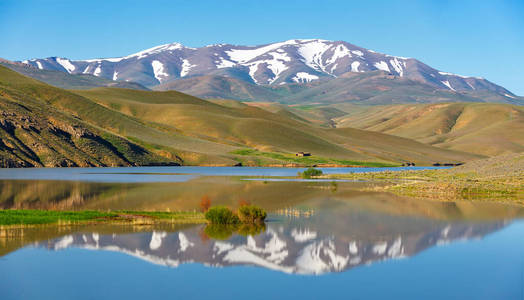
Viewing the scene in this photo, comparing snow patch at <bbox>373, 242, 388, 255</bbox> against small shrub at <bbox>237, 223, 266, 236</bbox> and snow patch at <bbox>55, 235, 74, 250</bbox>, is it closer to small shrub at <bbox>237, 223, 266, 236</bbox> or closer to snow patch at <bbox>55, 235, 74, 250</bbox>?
small shrub at <bbox>237, 223, 266, 236</bbox>

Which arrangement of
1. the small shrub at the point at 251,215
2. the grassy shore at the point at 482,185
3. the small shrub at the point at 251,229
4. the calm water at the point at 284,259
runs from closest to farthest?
the calm water at the point at 284,259, the small shrub at the point at 251,229, the small shrub at the point at 251,215, the grassy shore at the point at 482,185

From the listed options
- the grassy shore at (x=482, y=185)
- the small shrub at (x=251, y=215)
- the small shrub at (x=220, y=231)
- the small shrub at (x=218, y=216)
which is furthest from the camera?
the grassy shore at (x=482, y=185)

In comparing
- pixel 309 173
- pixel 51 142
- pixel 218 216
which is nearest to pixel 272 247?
pixel 218 216

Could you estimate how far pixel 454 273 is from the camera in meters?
25.0

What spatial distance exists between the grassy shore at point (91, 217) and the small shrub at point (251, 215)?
2315mm

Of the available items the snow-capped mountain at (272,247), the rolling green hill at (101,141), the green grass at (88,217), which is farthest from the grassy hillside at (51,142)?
the snow-capped mountain at (272,247)

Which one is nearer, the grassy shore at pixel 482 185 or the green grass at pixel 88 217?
the green grass at pixel 88 217

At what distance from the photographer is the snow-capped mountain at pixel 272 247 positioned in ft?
86.5

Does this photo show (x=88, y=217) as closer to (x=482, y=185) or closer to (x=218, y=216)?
(x=218, y=216)

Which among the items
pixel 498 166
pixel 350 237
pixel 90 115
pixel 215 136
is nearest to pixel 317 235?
pixel 350 237

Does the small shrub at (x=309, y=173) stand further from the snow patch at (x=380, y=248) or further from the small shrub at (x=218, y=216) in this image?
the snow patch at (x=380, y=248)

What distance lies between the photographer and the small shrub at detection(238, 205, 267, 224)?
37719 mm

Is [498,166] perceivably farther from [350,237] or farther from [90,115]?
[90,115]

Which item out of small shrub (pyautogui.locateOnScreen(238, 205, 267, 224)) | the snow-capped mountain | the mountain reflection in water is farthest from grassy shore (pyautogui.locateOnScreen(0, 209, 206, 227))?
the snow-capped mountain
